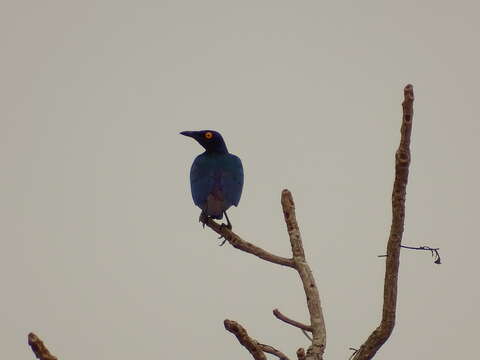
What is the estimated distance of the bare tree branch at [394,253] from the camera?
151 inches

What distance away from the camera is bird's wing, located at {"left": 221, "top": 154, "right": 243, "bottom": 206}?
8438mm

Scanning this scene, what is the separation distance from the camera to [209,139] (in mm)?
9484

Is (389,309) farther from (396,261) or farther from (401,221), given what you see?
(401,221)

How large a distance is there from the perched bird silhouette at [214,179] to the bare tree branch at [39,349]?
189 inches

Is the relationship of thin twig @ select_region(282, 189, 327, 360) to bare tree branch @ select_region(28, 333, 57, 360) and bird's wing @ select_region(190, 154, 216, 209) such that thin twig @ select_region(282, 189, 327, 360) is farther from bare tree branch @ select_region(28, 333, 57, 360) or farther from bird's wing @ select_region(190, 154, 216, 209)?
bird's wing @ select_region(190, 154, 216, 209)

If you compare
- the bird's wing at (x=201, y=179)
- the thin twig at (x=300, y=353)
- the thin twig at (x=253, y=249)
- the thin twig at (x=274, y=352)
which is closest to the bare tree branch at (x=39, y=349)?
the thin twig at (x=300, y=353)

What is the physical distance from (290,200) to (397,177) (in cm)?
160

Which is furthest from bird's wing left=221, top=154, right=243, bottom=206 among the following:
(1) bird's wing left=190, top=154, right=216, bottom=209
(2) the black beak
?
(2) the black beak

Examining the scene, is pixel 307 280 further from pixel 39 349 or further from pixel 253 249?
pixel 39 349

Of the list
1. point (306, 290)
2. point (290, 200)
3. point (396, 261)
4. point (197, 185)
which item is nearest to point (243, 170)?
point (197, 185)

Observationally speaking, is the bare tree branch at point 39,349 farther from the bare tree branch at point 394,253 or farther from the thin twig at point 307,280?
the bare tree branch at point 394,253

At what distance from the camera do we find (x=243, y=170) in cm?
902

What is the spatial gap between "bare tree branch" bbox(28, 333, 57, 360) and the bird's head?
6.42m

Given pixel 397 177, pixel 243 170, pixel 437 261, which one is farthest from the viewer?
pixel 243 170
